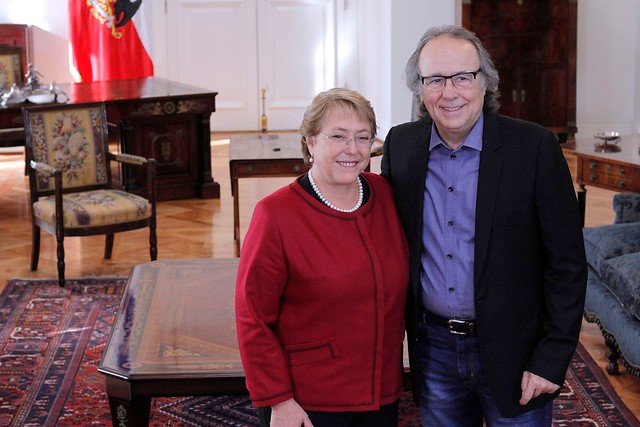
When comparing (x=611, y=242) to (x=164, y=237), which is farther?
(x=164, y=237)

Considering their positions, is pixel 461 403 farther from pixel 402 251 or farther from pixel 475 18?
pixel 475 18

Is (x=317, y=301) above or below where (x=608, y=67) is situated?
below

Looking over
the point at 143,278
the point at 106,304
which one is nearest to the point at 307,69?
the point at 106,304

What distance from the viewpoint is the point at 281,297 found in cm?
223

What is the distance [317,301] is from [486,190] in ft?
1.43

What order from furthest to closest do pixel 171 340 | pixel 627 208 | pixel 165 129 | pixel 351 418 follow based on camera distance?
pixel 165 129 → pixel 627 208 → pixel 171 340 → pixel 351 418

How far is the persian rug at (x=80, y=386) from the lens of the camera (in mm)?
3895

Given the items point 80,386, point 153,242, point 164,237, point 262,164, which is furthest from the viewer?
point 164,237

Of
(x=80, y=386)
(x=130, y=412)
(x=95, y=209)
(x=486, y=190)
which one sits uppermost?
(x=486, y=190)

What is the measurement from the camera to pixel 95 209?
567 centimetres

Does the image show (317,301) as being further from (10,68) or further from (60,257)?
(10,68)

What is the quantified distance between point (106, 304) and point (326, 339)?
334cm

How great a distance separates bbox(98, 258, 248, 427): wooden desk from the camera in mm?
3221

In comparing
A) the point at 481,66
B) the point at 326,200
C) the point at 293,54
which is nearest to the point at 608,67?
the point at 293,54
